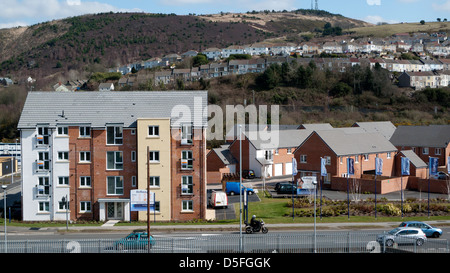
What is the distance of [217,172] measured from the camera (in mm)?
55406

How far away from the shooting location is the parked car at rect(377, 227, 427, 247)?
25169mm

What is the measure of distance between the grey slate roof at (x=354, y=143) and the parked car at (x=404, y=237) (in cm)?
2271

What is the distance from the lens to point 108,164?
3675 cm

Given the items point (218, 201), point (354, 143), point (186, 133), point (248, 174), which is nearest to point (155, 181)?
point (186, 133)

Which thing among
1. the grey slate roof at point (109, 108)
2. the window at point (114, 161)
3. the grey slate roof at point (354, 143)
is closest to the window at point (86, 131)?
the grey slate roof at point (109, 108)

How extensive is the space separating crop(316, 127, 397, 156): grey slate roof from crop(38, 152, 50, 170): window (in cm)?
2723

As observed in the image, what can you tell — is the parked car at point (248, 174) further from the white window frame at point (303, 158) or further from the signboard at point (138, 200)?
the signboard at point (138, 200)

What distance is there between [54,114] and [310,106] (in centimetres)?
7476

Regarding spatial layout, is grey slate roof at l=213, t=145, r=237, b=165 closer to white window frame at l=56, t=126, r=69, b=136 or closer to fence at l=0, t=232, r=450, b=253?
white window frame at l=56, t=126, r=69, b=136

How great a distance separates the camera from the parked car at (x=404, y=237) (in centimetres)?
2517

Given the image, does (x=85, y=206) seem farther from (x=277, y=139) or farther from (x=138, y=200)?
(x=277, y=139)

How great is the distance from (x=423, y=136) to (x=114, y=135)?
3825 centimetres

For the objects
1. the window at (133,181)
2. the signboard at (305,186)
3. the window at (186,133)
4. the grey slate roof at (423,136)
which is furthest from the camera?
the grey slate roof at (423,136)

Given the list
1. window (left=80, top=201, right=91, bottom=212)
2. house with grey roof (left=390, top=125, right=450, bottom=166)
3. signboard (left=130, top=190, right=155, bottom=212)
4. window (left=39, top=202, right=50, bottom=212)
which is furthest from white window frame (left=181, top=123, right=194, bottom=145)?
house with grey roof (left=390, top=125, right=450, bottom=166)
